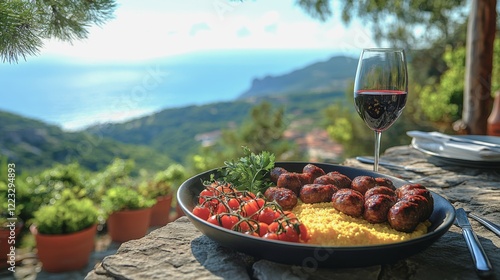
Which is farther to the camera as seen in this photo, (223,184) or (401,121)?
(401,121)

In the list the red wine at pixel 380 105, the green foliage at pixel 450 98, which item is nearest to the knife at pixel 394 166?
the red wine at pixel 380 105

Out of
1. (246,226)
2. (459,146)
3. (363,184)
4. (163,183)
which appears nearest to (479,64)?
(459,146)

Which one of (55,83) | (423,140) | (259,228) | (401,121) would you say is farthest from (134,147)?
(259,228)

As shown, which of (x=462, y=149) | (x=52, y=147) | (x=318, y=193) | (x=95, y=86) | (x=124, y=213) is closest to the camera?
(x=318, y=193)

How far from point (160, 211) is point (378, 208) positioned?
130 inches

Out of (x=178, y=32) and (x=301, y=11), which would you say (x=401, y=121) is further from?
(x=178, y=32)

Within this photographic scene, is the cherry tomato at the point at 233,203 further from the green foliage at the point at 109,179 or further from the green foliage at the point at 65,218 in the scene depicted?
the green foliage at the point at 109,179

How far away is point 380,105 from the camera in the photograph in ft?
3.97

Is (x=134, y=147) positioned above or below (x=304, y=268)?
below

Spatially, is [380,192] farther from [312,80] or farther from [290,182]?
[312,80]

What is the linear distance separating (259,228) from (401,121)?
5718mm

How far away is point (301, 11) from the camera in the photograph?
5.18m

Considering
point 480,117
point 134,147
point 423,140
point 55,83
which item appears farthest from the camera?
point 134,147

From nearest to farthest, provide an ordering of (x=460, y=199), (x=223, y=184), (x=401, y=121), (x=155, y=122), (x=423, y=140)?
(x=223, y=184) < (x=460, y=199) < (x=423, y=140) < (x=401, y=121) < (x=155, y=122)
